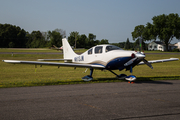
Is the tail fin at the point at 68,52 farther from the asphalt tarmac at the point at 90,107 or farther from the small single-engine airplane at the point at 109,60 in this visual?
the asphalt tarmac at the point at 90,107

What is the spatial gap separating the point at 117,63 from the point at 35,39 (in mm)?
136041

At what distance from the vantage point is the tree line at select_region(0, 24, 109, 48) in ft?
361

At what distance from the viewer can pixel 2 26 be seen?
425ft

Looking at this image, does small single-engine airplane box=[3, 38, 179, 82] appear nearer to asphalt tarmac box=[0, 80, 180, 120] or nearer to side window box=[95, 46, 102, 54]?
side window box=[95, 46, 102, 54]

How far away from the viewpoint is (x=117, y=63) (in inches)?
447

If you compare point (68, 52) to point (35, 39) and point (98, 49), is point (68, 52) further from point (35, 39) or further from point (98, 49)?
point (35, 39)

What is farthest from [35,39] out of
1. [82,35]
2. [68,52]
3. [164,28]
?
[68,52]

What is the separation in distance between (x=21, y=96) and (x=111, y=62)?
19.1 ft

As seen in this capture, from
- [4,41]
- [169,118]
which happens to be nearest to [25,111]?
[169,118]

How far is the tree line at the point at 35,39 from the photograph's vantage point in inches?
4328

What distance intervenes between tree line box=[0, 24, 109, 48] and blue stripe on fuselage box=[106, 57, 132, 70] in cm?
9642

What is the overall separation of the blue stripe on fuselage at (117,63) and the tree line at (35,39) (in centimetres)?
9642

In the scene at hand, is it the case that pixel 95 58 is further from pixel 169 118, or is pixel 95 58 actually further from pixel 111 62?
pixel 169 118

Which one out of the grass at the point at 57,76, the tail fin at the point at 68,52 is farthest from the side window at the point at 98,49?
the tail fin at the point at 68,52
